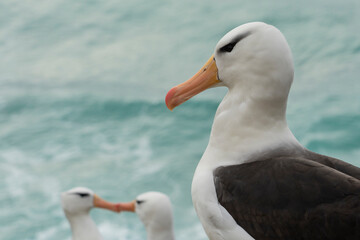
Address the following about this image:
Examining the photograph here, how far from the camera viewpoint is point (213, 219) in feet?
8.54

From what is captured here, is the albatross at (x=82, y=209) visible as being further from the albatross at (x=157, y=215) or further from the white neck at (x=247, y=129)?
the white neck at (x=247, y=129)

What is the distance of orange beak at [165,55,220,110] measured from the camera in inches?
108

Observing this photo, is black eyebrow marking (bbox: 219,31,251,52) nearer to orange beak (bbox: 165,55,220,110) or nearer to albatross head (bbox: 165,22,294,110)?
albatross head (bbox: 165,22,294,110)

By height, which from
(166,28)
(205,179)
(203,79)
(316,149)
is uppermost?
(166,28)

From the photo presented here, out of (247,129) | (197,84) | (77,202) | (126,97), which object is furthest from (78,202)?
(126,97)

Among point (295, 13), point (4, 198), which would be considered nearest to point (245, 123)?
point (4, 198)

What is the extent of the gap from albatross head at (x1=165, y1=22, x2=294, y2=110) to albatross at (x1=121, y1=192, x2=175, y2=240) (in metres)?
3.04

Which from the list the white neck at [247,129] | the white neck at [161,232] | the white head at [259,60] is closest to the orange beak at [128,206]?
the white neck at [161,232]

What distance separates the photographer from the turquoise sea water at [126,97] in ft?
32.3

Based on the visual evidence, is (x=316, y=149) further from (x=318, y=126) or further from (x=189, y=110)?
(x=189, y=110)

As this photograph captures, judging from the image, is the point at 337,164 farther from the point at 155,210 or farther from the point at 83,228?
the point at 83,228

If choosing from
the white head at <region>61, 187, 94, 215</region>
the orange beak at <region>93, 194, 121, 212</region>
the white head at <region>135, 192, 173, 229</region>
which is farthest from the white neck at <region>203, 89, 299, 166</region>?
the orange beak at <region>93, 194, 121, 212</region>

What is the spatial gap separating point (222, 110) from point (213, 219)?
0.46m

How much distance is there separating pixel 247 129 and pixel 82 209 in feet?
12.7
